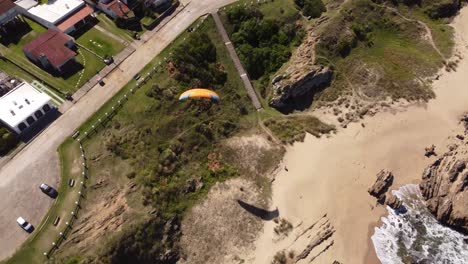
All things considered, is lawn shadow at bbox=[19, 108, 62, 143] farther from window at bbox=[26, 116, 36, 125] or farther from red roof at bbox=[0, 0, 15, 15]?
red roof at bbox=[0, 0, 15, 15]

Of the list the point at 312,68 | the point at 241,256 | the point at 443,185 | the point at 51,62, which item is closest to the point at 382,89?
the point at 312,68

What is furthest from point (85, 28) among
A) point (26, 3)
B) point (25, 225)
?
point (25, 225)

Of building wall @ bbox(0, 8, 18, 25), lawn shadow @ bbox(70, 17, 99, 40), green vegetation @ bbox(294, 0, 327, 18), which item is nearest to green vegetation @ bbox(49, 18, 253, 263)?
lawn shadow @ bbox(70, 17, 99, 40)

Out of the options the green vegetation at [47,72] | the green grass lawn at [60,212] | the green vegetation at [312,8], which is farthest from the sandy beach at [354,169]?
the green vegetation at [47,72]

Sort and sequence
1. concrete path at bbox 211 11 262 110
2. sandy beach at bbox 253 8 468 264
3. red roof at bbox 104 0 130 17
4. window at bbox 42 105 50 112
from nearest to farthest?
sandy beach at bbox 253 8 468 264 < window at bbox 42 105 50 112 < concrete path at bbox 211 11 262 110 < red roof at bbox 104 0 130 17

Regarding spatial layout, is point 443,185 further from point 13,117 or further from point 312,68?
point 13,117

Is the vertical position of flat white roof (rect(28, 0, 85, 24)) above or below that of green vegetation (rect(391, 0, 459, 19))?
above

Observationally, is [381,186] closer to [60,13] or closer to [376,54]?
[376,54]
